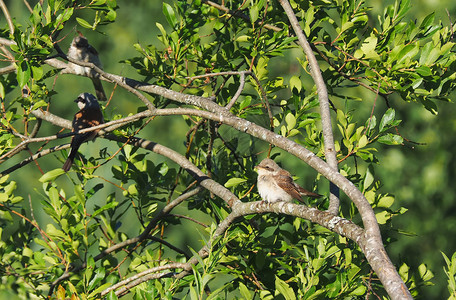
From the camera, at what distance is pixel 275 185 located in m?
3.82

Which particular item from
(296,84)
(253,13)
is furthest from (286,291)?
(253,13)

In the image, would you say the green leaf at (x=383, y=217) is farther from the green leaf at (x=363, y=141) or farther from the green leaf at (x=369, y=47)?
the green leaf at (x=369, y=47)

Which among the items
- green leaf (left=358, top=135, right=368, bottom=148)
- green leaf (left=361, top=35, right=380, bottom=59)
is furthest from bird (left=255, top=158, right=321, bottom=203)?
green leaf (left=361, top=35, right=380, bottom=59)

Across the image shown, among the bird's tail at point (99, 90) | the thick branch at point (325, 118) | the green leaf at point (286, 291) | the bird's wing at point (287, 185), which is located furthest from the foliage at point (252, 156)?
the bird's tail at point (99, 90)

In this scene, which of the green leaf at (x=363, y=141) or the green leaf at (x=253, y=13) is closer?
the green leaf at (x=363, y=141)

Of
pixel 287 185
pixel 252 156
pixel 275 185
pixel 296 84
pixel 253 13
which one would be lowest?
pixel 287 185

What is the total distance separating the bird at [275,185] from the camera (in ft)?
11.9

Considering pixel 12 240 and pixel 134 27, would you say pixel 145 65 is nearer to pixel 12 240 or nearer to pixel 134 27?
pixel 12 240

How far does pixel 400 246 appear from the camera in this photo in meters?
6.42

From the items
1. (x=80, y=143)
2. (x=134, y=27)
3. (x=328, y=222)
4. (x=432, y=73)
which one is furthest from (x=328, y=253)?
(x=134, y=27)

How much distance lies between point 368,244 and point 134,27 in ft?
24.0

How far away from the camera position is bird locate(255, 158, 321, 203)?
3618mm

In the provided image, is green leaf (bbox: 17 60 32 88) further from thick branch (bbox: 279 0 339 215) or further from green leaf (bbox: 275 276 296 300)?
green leaf (bbox: 275 276 296 300)

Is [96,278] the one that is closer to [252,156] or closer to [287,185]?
[252,156]
